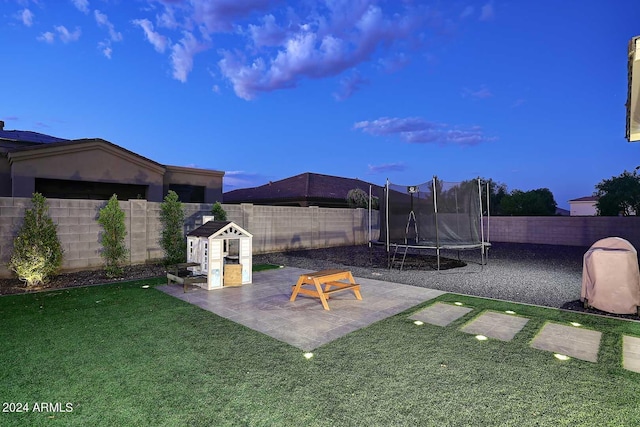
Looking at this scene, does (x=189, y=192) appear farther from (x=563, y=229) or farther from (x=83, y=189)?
(x=563, y=229)

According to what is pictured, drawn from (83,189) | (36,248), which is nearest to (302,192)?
(83,189)

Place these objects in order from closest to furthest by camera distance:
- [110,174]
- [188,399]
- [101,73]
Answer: [188,399]
[110,174]
[101,73]

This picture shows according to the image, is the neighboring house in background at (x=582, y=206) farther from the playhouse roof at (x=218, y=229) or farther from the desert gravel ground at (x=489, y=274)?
the playhouse roof at (x=218, y=229)

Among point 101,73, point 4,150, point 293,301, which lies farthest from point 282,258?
point 101,73

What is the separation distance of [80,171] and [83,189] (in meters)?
1.12

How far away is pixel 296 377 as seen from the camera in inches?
102

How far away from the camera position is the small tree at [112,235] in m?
7.21

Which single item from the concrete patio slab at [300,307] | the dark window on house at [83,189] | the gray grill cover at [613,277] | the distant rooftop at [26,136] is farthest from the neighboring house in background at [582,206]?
the distant rooftop at [26,136]

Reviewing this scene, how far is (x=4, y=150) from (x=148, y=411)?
13737 millimetres

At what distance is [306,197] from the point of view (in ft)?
63.7

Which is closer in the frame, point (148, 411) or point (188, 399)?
point (148, 411)

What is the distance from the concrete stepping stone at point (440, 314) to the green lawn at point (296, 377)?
34 cm

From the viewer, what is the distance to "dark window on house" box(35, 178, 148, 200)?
1137 centimetres

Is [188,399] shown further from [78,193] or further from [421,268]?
[78,193]
